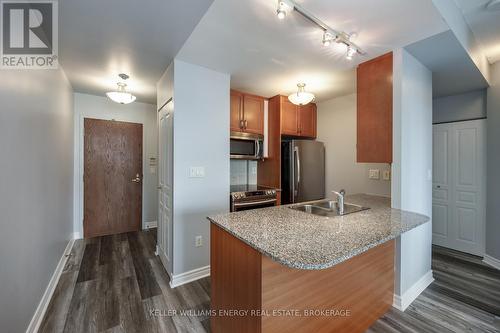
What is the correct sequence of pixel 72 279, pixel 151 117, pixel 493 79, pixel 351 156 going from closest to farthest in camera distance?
pixel 72 279 < pixel 493 79 < pixel 351 156 < pixel 151 117

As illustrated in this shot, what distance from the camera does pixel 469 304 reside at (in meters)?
2.01

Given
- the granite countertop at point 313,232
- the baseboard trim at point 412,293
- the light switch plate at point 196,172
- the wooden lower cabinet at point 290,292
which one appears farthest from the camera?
the light switch plate at point 196,172

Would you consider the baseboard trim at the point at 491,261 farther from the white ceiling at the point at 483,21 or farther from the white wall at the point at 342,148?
the white ceiling at the point at 483,21

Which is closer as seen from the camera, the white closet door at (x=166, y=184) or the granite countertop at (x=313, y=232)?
the granite countertop at (x=313, y=232)

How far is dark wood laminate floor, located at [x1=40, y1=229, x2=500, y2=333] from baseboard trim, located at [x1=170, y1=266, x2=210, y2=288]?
8cm

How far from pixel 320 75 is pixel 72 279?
365 cm

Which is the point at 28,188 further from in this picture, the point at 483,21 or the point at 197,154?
the point at 483,21

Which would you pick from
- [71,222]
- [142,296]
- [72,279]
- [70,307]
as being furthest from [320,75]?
[71,222]

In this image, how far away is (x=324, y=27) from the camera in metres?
1.59

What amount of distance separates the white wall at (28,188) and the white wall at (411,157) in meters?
2.87

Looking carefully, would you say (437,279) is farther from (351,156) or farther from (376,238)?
(376,238)

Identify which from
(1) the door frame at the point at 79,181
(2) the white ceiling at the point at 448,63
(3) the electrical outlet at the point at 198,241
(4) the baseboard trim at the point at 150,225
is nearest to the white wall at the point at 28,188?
(1) the door frame at the point at 79,181

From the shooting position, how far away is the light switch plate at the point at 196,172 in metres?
2.40

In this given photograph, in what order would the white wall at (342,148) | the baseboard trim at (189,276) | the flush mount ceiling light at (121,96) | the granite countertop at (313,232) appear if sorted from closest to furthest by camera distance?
the granite countertop at (313,232)
the baseboard trim at (189,276)
the flush mount ceiling light at (121,96)
the white wall at (342,148)
